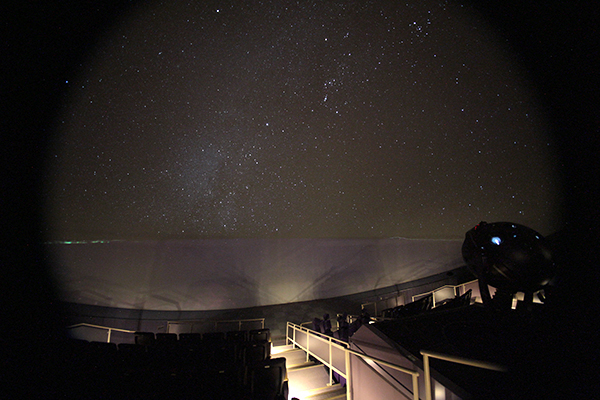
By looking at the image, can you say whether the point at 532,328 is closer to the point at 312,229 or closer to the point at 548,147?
the point at 312,229

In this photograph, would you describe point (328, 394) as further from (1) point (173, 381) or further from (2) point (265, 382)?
(1) point (173, 381)

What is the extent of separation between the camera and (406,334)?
2.65 m

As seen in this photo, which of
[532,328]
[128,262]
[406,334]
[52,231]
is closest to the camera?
[532,328]

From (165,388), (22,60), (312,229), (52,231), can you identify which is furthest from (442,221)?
(52,231)

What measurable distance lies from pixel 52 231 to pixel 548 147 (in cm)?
1714

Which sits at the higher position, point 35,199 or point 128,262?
point 35,199

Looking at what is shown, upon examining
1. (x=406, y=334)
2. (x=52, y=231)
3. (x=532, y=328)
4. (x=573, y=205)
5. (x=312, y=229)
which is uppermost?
(x=573, y=205)

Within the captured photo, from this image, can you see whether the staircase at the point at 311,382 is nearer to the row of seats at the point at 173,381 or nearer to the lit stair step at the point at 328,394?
Result: the lit stair step at the point at 328,394

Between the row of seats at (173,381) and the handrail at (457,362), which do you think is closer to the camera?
the handrail at (457,362)

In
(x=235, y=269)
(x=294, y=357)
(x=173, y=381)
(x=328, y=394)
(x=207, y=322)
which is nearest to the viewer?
(x=173, y=381)

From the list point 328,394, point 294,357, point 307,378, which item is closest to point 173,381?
point 328,394

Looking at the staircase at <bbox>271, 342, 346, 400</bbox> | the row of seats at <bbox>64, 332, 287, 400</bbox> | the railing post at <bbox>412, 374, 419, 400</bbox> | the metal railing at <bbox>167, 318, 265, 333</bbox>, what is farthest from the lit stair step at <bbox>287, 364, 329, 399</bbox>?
the metal railing at <bbox>167, 318, 265, 333</bbox>

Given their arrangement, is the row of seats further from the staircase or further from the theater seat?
the staircase

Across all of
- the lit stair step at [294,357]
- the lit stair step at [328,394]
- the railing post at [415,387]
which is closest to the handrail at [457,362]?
the railing post at [415,387]
